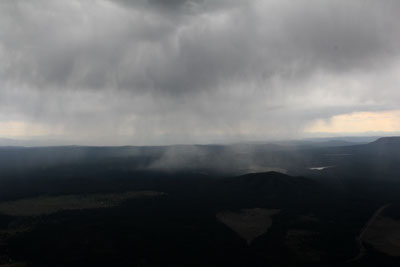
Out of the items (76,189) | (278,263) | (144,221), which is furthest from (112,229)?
(76,189)

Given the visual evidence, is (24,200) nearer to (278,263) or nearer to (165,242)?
(165,242)

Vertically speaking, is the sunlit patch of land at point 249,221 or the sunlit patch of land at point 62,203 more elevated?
the sunlit patch of land at point 62,203

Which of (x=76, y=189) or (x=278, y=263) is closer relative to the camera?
(x=278, y=263)

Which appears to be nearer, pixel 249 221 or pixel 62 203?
pixel 249 221

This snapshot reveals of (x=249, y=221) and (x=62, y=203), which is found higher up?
(x=62, y=203)

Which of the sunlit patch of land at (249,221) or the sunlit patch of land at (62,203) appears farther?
the sunlit patch of land at (62,203)
